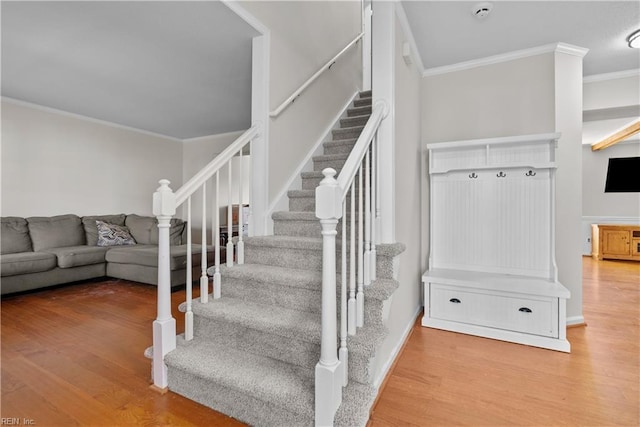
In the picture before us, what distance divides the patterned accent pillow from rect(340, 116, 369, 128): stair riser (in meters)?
3.50

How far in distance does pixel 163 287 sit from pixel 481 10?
104 inches

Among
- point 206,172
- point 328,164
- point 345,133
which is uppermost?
point 345,133

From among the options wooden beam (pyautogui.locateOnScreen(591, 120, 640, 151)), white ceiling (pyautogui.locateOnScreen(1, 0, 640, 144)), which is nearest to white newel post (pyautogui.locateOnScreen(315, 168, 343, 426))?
white ceiling (pyautogui.locateOnScreen(1, 0, 640, 144))

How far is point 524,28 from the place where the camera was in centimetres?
229

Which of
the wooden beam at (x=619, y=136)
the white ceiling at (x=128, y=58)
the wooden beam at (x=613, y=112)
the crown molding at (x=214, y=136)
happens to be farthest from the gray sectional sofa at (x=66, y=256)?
the wooden beam at (x=619, y=136)

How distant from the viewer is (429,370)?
1.85m

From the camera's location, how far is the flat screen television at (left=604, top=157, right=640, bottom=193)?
5.65m

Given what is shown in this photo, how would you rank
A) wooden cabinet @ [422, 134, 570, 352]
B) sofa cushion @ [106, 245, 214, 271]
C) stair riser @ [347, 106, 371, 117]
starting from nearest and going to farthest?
wooden cabinet @ [422, 134, 570, 352]
sofa cushion @ [106, 245, 214, 271]
stair riser @ [347, 106, 371, 117]

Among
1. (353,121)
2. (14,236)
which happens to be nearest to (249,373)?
(353,121)

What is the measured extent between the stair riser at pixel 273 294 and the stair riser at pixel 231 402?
499 millimetres

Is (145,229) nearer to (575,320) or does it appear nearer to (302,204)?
(302,204)

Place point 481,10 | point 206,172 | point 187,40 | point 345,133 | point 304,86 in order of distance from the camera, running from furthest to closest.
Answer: point 345,133 → point 304,86 → point 187,40 → point 481,10 → point 206,172

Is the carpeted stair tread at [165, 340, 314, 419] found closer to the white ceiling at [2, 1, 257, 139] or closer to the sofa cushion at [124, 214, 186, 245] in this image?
the white ceiling at [2, 1, 257, 139]

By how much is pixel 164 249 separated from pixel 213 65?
210 cm
